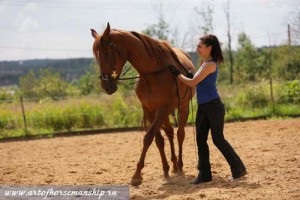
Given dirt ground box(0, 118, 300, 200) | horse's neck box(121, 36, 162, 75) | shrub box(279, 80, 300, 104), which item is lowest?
dirt ground box(0, 118, 300, 200)

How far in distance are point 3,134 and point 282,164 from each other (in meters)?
9.85

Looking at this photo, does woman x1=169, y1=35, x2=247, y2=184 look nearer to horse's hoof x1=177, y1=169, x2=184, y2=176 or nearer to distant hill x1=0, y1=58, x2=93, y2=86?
horse's hoof x1=177, y1=169, x2=184, y2=176

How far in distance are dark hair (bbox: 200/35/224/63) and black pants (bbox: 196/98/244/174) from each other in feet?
1.79

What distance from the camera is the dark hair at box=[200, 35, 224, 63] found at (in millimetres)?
5445

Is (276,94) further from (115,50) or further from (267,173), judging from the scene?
(115,50)

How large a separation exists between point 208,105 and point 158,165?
211cm

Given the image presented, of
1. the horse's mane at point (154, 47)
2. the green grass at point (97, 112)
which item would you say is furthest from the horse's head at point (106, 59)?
the green grass at point (97, 112)

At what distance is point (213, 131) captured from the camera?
555 centimetres

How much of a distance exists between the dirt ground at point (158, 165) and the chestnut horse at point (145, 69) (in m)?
0.73

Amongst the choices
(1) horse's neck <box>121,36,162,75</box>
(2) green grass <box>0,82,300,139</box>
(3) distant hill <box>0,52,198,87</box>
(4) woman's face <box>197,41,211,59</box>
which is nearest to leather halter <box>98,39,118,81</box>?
(1) horse's neck <box>121,36,162,75</box>

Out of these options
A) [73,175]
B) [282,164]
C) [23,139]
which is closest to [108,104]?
[23,139]

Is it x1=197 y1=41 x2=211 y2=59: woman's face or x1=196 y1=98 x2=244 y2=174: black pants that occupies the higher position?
x1=197 y1=41 x2=211 y2=59: woman's face

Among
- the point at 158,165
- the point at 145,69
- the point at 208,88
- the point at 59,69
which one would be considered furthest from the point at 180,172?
the point at 59,69

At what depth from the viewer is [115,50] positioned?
5441 mm
